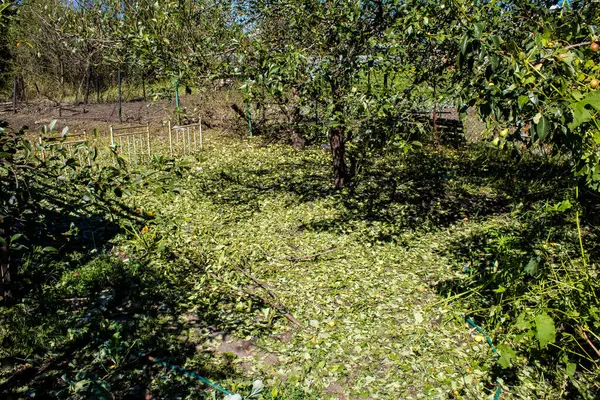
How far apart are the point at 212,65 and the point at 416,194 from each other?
388cm

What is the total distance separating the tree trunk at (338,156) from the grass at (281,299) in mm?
293

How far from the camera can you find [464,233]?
5910 mm

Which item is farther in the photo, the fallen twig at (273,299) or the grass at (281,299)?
the fallen twig at (273,299)

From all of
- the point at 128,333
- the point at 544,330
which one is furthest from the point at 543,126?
the point at 128,333

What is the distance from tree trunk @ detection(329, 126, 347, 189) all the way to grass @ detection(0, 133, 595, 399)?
29cm

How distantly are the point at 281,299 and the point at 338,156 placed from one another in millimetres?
3483

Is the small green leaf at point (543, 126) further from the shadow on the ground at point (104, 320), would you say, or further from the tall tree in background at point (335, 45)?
the tall tree in background at point (335, 45)

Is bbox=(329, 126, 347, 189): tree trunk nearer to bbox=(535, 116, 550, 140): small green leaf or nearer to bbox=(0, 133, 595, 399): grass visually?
bbox=(0, 133, 595, 399): grass

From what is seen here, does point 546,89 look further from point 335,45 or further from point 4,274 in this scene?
point 4,274

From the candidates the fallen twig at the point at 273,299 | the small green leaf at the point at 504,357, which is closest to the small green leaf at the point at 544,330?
Answer: the small green leaf at the point at 504,357

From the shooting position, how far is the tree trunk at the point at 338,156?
7078 millimetres

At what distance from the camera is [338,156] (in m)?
7.22

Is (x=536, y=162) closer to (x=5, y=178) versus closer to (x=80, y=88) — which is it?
(x=5, y=178)

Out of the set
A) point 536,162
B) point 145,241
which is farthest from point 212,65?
point 536,162
